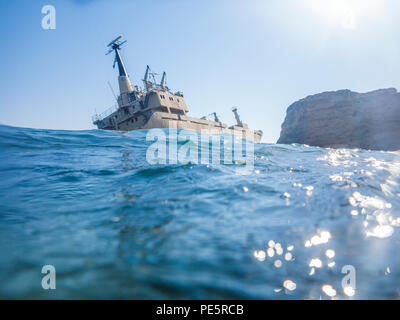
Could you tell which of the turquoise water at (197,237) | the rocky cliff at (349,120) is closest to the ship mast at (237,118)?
the rocky cliff at (349,120)

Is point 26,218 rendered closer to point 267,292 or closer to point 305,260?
point 267,292

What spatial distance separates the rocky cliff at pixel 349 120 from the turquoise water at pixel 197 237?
124 ft

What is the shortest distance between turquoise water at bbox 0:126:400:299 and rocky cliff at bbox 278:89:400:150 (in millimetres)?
37678

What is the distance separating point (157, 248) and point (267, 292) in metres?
1.07

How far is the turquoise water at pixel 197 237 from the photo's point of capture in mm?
1458

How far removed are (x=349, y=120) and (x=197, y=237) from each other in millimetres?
43772

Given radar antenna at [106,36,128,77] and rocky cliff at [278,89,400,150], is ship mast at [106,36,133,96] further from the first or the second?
rocky cliff at [278,89,400,150]

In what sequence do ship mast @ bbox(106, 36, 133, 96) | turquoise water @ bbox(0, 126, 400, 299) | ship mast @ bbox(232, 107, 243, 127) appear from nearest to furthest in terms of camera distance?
1. turquoise water @ bbox(0, 126, 400, 299)
2. ship mast @ bbox(106, 36, 133, 96)
3. ship mast @ bbox(232, 107, 243, 127)

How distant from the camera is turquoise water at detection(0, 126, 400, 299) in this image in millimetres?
1458

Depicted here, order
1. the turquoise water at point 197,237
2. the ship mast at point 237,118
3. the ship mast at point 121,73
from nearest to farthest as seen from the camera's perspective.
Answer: the turquoise water at point 197,237, the ship mast at point 121,73, the ship mast at point 237,118

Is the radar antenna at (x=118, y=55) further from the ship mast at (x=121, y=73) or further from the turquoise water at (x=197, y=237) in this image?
the turquoise water at (x=197, y=237)

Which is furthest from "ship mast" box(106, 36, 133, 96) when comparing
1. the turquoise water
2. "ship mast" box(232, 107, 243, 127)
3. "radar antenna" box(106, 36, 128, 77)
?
the turquoise water

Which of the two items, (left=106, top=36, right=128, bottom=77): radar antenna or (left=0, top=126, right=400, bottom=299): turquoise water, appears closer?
(left=0, top=126, right=400, bottom=299): turquoise water

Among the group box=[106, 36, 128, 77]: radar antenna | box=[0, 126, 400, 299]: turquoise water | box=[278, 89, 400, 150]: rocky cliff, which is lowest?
box=[0, 126, 400, 299]: turquoise water
